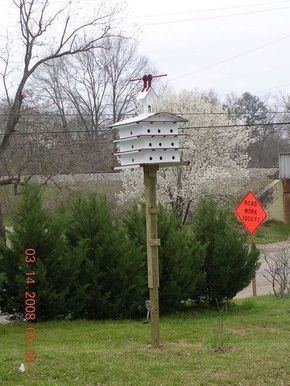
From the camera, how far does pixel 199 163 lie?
35500 mm

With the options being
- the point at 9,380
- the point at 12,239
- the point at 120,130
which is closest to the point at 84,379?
the point at 9,380

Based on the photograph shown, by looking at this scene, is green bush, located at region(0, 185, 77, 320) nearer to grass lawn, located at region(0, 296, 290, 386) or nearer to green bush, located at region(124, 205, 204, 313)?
grass lawn, located at region(0, 296, 290, 386)

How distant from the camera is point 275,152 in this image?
6300 centimetres

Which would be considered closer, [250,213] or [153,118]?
[153,118]

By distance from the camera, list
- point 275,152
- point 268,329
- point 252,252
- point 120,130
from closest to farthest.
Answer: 1. point 120,130
2. point 268,329
3. point 252,252
4. point 275,152

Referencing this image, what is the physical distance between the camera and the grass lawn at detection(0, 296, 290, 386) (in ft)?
19.2

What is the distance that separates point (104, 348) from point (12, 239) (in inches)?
134

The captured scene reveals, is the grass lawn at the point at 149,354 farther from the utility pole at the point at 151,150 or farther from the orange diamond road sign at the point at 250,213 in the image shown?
the orange diamond road sign at the point at 250,213

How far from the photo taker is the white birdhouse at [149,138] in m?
7.57

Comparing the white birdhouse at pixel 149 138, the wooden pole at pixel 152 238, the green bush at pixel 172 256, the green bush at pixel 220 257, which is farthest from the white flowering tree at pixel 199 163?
the wooden pole at pixel 152 238

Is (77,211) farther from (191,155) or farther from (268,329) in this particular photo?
(191,155)

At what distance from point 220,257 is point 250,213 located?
3364 millimetres

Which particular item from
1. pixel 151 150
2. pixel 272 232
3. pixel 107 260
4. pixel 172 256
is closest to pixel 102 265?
pixel 107 260

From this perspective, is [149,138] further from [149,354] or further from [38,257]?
[38,257]
